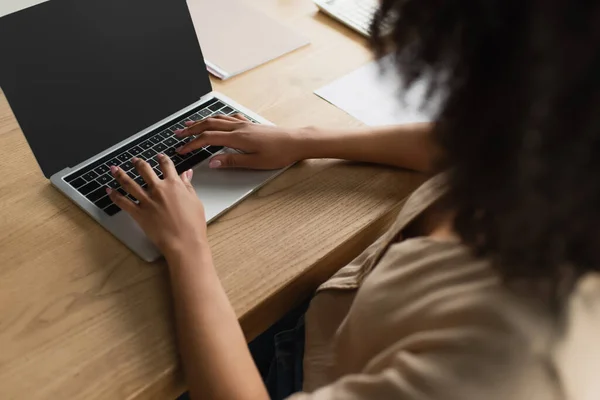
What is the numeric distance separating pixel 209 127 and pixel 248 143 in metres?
0.06

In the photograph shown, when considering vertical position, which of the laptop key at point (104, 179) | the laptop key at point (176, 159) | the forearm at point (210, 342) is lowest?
the forearm at point (210, 342)

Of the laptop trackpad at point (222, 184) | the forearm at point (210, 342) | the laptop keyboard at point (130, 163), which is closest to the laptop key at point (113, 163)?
the laptop keyboard at point (130, 163)

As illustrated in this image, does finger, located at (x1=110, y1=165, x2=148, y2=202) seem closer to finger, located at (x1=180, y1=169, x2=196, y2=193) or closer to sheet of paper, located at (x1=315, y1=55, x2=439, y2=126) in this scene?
finger, located at (x1=180, y1=169, x2=196, y2=193)

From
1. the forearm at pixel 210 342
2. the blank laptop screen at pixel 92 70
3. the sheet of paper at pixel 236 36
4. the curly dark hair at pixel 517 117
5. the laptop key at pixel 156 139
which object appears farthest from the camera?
the sheet of paper at pixel 236 36

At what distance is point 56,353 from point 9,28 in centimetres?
38

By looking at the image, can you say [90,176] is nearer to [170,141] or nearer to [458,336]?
[170,141]

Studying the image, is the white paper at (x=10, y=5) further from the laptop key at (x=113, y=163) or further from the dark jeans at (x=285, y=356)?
the dark jeans at (x=285, y=356)

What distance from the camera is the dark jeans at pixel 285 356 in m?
0.81

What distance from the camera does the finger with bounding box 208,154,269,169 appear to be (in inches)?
32.7

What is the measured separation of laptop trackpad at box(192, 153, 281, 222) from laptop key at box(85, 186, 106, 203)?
116 mm

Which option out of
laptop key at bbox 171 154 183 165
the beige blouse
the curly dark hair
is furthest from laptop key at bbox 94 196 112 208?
the curly dark hair

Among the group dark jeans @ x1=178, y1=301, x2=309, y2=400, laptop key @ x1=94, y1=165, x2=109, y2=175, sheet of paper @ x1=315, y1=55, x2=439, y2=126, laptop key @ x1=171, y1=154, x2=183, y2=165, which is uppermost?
laptop key @ x1=94, y1=165, x2=109, y2=175

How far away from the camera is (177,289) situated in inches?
26.7

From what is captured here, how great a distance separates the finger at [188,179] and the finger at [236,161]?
3 centimetres
